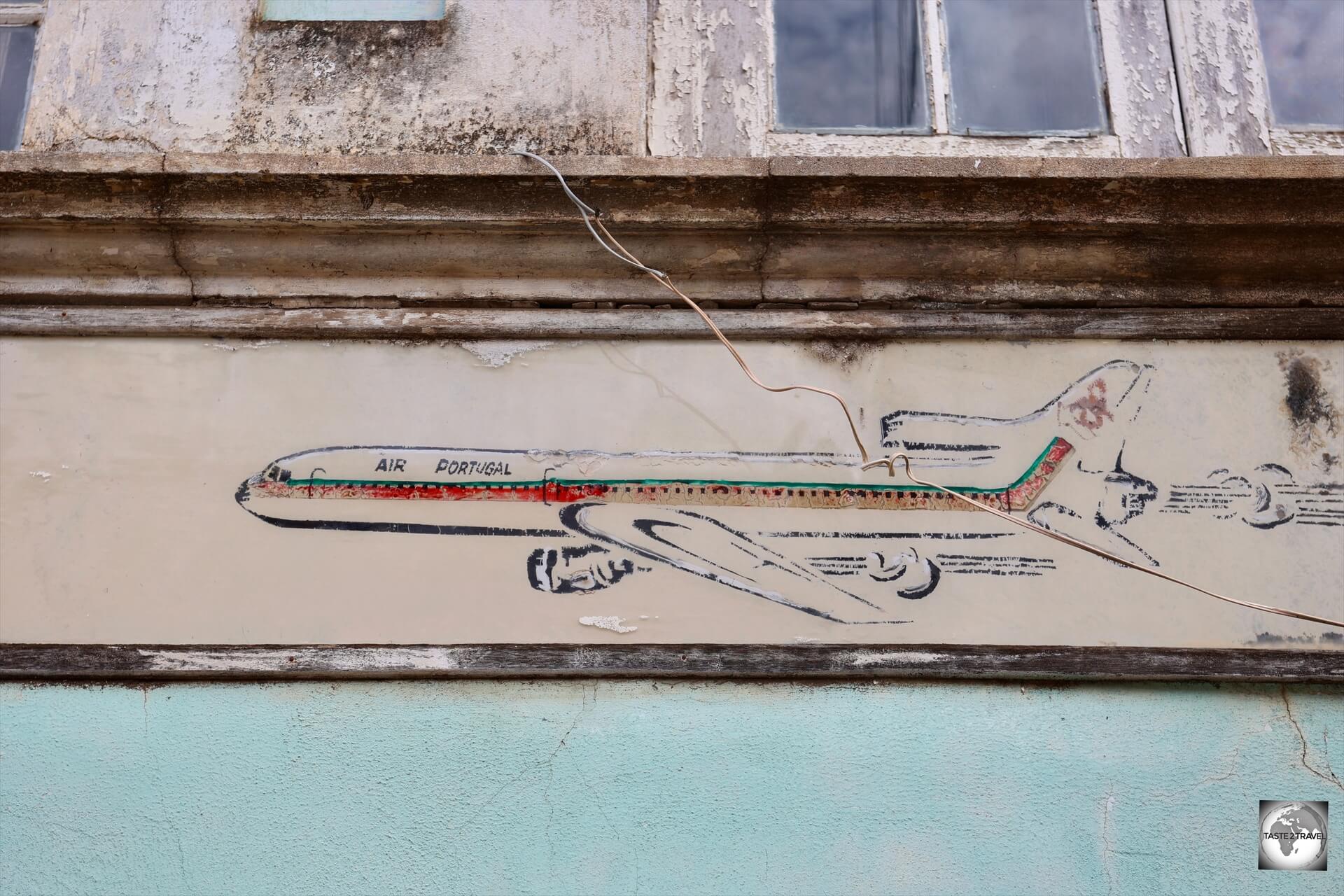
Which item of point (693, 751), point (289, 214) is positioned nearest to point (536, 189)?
point (289, 214)

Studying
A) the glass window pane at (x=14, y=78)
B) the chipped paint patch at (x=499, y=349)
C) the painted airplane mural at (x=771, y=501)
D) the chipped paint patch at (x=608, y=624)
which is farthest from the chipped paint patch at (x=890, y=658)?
the glass window pane at (x=14, y=78)

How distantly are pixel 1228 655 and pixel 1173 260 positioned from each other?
49.5 inches

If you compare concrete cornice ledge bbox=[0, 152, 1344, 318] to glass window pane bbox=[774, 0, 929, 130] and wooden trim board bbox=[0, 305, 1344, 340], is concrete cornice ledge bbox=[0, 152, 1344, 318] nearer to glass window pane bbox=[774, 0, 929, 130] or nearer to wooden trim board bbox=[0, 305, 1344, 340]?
wooden trim board bbox=[0, 305, 1344, 340]

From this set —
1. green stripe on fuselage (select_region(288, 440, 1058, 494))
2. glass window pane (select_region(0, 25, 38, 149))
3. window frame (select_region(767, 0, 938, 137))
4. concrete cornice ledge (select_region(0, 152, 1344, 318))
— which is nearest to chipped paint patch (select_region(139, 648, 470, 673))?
green stripe on fuselage (select_region(288, 440, 1058, 494))

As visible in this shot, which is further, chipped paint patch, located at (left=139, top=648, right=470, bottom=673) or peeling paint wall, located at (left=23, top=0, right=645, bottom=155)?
peeling paint wall, located at (left=23, top=0, right=645, bottom=155)

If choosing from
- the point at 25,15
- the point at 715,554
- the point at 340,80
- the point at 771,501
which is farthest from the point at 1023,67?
the point at 25,15

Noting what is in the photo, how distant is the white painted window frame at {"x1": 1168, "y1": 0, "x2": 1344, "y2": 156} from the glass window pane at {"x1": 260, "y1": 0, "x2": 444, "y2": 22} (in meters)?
2.64

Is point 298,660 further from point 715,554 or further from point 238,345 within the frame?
point 715,554

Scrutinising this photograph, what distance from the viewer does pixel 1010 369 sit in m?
3.11

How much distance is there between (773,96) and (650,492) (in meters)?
1.46

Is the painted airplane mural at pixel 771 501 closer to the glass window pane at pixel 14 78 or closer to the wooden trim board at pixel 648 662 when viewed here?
the wooden trim board at pixel 648 662

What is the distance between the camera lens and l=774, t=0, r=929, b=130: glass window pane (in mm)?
3350

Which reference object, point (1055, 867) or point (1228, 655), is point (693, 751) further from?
point (1228, 655)

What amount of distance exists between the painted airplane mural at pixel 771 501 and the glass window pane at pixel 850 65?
109cm
